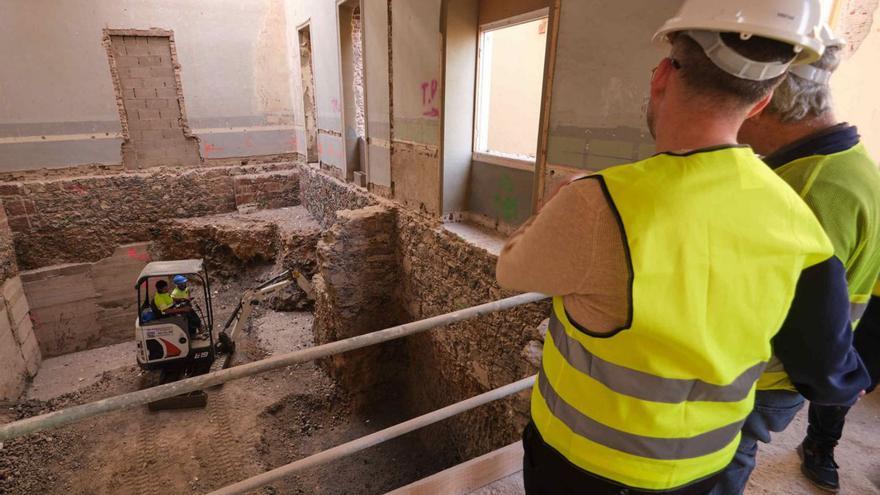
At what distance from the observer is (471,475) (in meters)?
1.88

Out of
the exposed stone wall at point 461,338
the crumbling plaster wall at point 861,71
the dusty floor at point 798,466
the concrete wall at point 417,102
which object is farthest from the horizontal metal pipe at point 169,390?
the concrete wall at point 417,102

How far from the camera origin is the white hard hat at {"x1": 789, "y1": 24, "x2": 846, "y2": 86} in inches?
41.8

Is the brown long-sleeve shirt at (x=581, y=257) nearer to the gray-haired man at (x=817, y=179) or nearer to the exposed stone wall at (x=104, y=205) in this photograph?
the gray-haired man at (x=817, y=179)

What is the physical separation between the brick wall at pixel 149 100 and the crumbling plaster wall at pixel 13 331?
7.62ft

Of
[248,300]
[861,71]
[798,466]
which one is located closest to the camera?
[798,466]

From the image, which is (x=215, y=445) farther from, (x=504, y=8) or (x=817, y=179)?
(x=817, y=179)

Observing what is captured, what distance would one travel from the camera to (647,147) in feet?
8.55

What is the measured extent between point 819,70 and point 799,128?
143 millimetres

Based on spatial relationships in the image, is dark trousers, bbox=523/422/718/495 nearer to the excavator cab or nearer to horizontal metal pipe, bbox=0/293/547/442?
horizontal metal pipe, bbox=0/293/547/442

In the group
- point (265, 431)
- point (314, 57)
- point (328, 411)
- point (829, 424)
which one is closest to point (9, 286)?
point (265, 431)

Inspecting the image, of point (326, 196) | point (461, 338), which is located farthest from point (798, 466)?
point (326, 196)

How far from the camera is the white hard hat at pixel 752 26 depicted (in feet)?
2.45

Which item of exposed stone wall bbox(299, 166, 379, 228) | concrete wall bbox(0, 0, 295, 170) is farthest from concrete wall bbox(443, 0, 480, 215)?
concrete wall bbox(0, 0, 295, 170)

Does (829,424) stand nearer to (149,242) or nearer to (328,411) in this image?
(328,411)
